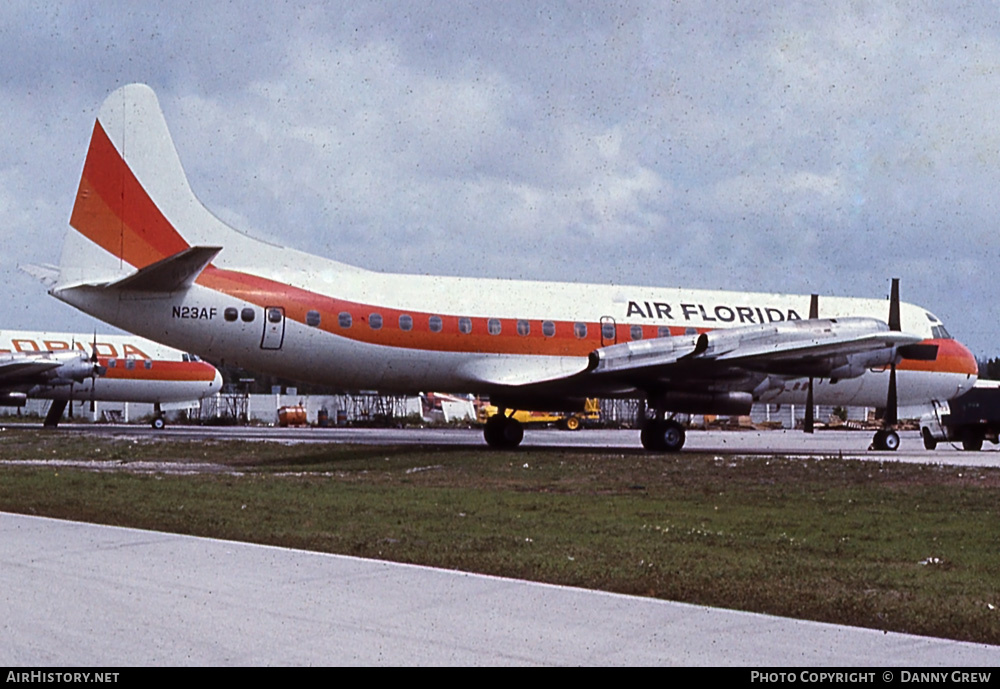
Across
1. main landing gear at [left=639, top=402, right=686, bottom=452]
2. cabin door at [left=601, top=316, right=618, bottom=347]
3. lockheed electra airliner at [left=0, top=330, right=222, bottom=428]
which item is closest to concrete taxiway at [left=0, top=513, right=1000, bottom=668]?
main landing gear at [left=639, top=402, right=686, bottom=452]

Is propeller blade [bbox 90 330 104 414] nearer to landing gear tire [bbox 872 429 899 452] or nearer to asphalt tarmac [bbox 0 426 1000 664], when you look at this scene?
landing gear tire [bbox 872 429 899 452]

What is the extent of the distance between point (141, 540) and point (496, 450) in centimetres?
1932

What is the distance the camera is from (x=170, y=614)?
25.9 feet

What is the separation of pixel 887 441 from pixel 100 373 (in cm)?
3755

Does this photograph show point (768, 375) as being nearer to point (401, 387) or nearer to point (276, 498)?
point (401, 387)

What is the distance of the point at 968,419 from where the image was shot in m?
36.3

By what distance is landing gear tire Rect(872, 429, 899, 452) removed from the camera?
33.9m

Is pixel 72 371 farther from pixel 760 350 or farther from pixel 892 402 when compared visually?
pixel 892 402

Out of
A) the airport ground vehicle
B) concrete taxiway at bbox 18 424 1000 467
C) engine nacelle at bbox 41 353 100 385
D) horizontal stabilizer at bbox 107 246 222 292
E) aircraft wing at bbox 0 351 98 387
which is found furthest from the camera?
engine nacelle at bbox 41 353 100 385

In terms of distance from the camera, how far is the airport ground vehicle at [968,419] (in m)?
35.7

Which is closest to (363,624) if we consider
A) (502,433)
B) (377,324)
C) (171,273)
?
(171,273)

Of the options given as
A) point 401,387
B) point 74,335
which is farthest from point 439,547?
point 74,335

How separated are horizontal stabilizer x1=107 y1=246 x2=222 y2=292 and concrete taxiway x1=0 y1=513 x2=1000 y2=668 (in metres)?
15.5

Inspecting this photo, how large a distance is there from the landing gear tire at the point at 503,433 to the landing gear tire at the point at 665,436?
168 inches
